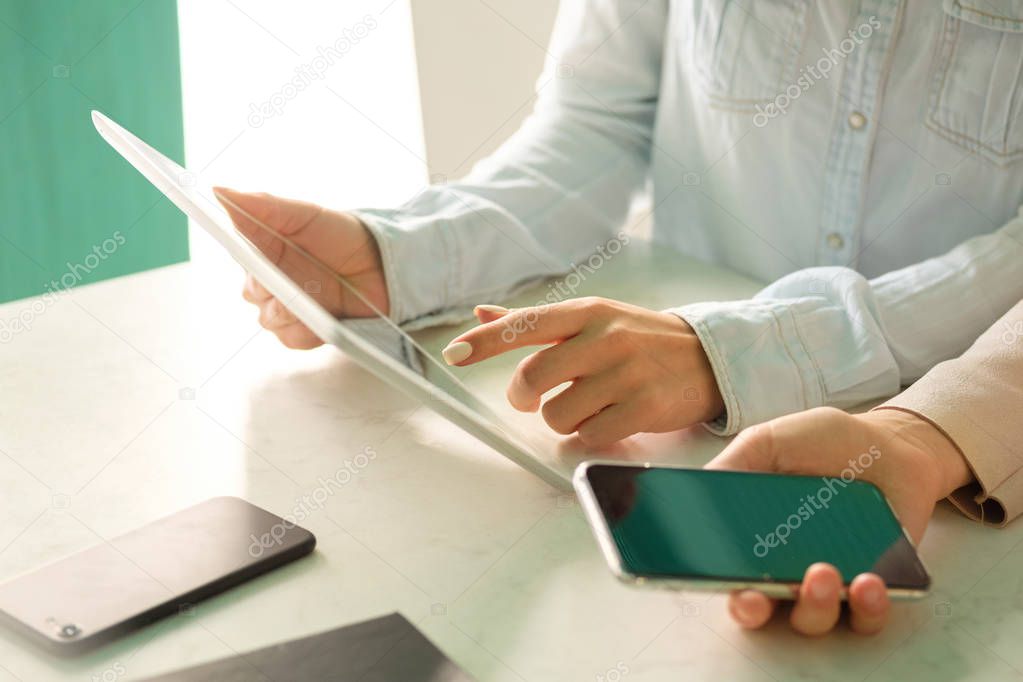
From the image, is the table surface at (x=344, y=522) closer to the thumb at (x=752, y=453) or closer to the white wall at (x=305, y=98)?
the thumb at (x=752, y=453)

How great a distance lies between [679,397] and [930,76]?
43cm

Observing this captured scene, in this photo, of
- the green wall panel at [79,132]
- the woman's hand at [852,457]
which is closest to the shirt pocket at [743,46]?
the woman's hand at [852,457]

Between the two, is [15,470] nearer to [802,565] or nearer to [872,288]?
[802,565]

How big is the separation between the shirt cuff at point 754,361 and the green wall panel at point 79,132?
1501 millimetres

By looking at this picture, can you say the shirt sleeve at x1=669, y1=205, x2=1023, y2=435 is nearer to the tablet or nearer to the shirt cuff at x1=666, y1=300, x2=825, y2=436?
the shirt cuff at x1=666, y1=300, x2=825, y2=436

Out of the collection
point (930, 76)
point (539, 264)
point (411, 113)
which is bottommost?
point (411, 113)

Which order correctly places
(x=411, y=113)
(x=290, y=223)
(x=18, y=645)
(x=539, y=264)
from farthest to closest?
(x=411, y=113) < (x=539, y=264) < (x=290, y=223) < (x=18, y=645)

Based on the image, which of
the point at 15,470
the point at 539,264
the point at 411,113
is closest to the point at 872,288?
the point at 539,264

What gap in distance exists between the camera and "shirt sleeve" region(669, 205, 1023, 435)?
852mm

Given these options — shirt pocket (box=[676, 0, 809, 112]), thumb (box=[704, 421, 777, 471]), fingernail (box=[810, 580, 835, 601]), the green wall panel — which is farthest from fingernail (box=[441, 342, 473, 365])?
the green wall panel

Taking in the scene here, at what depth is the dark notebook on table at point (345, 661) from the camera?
56cm

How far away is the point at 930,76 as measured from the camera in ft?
3.34

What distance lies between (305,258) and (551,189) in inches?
12.5

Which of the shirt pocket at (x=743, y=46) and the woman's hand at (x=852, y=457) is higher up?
the shirt pocket at (x=743, y=46)
